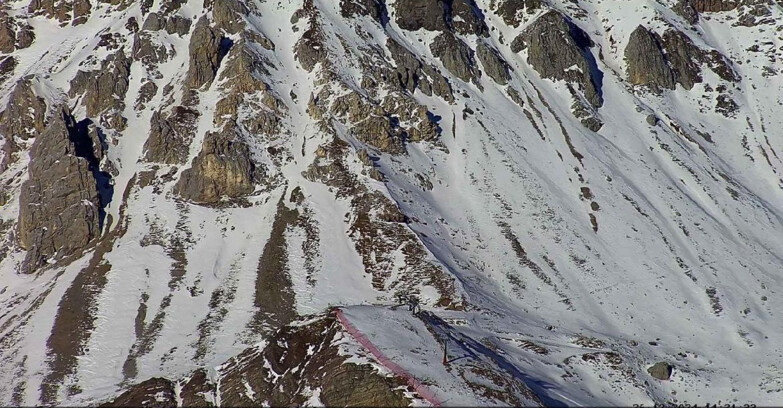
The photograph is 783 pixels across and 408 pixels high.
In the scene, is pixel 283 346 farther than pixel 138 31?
No

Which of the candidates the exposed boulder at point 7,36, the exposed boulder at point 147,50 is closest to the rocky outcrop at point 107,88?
the exposed boulder at point 147,50

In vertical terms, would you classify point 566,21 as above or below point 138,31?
above

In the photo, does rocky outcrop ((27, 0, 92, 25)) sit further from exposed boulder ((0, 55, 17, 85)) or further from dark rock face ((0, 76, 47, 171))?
dark rock face ((0, 76, 47, 171))

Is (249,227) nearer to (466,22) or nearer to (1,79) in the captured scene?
(1,79)

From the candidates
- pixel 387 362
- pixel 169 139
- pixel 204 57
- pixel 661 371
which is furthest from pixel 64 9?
pixel 661 371

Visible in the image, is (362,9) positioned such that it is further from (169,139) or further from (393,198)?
(393,198)

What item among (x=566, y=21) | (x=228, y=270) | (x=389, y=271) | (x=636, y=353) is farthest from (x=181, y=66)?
(x=636, y=353)
